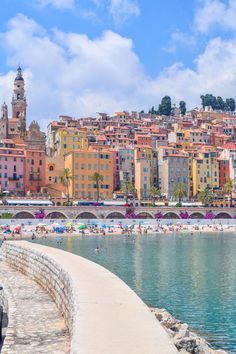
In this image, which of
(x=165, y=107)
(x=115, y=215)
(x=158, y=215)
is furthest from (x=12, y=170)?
(x=165, y=107)

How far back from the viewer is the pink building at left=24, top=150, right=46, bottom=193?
10275 cm

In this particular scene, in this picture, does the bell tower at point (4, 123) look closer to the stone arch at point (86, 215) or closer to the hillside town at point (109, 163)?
the hillside town at point (109, 163)

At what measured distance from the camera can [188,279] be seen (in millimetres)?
33500

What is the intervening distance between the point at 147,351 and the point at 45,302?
7910 mm

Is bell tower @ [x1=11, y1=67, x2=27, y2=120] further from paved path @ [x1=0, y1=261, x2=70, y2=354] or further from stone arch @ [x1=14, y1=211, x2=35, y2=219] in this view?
paved path @ [x1=0, y1=261, x2=70, y2=354]

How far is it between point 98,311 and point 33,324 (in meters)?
2.79

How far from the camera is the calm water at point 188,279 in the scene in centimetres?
2093

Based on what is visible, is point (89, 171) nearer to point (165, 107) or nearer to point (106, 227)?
point (106, 227)

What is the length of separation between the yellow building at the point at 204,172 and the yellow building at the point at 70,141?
82.5ft

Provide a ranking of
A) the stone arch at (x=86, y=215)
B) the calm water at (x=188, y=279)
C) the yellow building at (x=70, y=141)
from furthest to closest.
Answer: the yellow building at (x=70, y=141) < the stone arch at (x=86, y=215) < the calm water at (x=188, y=279)

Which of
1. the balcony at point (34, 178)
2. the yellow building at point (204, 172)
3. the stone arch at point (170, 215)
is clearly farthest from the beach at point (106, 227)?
the balcony at point (34, 178)

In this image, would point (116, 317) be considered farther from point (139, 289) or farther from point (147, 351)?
point (139, 289)

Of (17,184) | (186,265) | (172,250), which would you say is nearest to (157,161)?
(17,184)

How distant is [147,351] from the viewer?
7863mm
